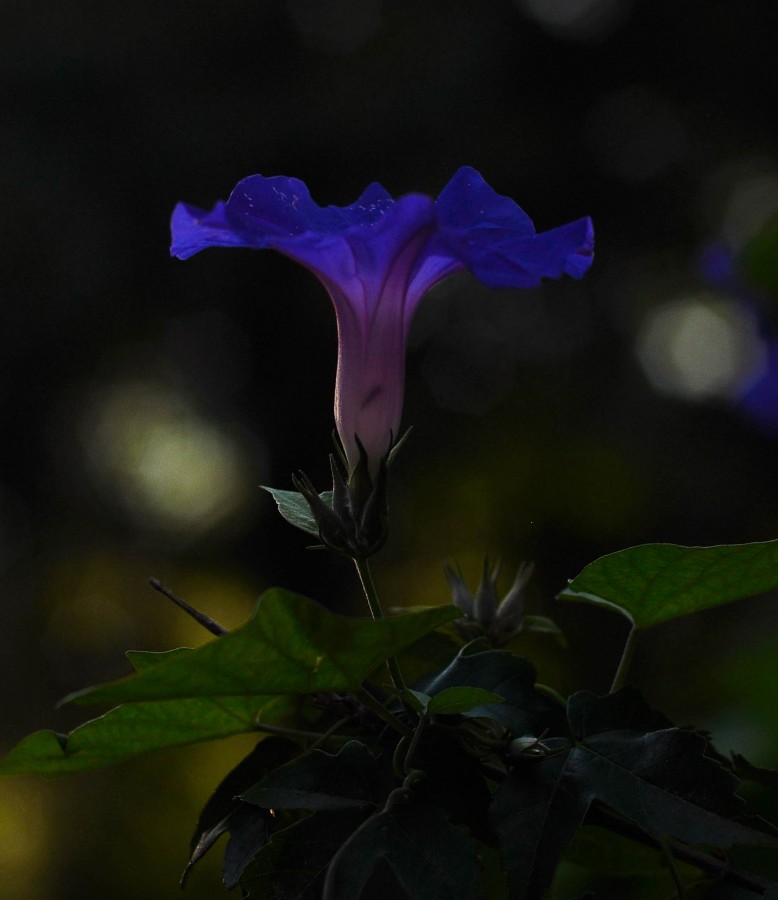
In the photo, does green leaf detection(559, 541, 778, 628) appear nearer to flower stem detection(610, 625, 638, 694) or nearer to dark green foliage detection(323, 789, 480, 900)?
flower stem detection(610, 625, 638, 694)

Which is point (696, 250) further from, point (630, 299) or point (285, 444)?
point (285, 444)

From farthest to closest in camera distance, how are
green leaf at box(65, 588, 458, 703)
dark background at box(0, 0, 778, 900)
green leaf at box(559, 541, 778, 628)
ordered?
dark background at box(0, 0, 778, 900) → green leaf at box(559, 541, 778, 628) → green leaf at box(65, 588, 458, 703)

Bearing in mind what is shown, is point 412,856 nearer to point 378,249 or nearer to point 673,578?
point 673,578

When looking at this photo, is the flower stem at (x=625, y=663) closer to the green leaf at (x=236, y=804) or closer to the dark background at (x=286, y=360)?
the green leaf at (x=236, y=804)

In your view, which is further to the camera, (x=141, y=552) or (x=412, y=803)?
(x=141, y=552)

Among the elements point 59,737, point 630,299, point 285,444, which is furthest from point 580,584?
point 630,299

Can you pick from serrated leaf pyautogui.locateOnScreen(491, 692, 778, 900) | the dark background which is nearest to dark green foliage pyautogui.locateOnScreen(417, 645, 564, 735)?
serrated leaf pyautogui.locateOnScreen(491, 692, 778, 900)
